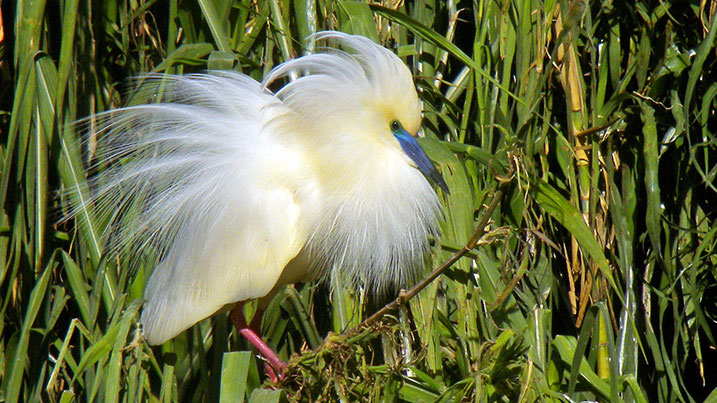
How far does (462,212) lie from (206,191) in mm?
488

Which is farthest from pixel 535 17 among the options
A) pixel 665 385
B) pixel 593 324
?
pixel 665 385

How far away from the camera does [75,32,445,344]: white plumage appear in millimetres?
1479

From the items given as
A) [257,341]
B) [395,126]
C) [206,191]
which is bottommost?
[257,341]

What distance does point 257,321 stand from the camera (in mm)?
1562

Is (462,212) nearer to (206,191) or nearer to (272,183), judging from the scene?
(272,183)

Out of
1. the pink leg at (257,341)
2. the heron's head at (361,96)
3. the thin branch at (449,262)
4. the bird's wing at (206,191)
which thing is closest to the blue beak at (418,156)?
the heron's head at (361,96)

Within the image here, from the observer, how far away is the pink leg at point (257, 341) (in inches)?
56.9

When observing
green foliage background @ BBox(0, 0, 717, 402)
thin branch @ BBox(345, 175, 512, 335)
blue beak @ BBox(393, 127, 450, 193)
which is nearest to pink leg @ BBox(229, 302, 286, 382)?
green foliage background @ BBox(0, 0, 717, 402)

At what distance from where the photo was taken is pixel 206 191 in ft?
4.98

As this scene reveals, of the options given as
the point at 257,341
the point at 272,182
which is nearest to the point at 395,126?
the point at 272,182

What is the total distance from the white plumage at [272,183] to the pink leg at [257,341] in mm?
69

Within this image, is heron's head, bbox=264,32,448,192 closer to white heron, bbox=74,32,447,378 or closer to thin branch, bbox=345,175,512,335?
white heron, bbox=74,32,447,378

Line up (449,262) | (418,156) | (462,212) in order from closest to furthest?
(449,262), (462,212), (418,156)

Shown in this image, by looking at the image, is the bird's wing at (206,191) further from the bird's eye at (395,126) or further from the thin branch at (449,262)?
the thin branch at (449,262)
